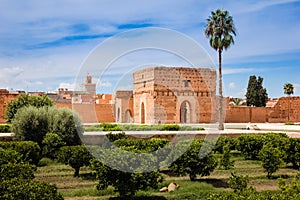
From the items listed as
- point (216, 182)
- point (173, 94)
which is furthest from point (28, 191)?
point (173, 94)

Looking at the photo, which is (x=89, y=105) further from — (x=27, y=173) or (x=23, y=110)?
(x=27, y=173)

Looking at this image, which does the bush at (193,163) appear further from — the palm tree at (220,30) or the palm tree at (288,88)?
the palm tree at (288,88)

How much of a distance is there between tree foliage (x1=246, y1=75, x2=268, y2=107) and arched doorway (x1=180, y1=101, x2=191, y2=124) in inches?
515

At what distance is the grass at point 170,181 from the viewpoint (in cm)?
828

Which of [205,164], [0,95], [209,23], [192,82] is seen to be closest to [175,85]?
[192,82]

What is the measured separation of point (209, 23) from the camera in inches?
853

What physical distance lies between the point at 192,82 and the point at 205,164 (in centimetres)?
1904

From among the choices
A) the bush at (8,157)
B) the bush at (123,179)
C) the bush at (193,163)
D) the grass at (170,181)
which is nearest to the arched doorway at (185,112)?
the grass at (170,181)

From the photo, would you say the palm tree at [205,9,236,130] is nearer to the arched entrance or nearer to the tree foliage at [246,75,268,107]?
the arched entrance

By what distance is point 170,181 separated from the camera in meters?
9.72

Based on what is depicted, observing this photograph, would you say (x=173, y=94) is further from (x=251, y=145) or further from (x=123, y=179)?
(x=123, y=179)

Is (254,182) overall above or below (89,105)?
below

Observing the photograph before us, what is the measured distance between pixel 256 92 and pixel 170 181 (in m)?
34.7

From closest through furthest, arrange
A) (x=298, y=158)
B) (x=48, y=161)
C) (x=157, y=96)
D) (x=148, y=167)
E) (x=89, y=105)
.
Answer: (x=148, y=167) → (x=298, y=158) → (x=48, y=161) → (x=157, y=96) → (x=89, y=105)
